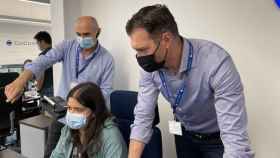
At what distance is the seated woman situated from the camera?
5.39 feet

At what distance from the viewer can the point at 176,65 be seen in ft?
3.97

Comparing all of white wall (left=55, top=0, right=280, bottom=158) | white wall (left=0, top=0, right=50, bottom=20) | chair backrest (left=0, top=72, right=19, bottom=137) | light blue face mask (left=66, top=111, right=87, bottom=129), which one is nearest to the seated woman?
light blue face mask (left=66, top=111, right=87, bottom=129)

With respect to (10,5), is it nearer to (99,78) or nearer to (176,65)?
(99,78)

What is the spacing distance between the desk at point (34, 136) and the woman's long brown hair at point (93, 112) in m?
0.81

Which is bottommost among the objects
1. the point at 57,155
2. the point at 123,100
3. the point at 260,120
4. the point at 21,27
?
the point at 57,155

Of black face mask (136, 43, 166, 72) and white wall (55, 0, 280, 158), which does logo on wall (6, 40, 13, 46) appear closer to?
white wall (55, 0, 280, 158)

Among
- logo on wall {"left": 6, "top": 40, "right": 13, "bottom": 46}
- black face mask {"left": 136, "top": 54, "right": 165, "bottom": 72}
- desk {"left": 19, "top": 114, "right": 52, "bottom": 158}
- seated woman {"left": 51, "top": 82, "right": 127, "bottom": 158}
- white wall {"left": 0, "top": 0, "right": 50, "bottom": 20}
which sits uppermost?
white wall {"left": 0, "top": 0, "right": 50, "bottom": 20}

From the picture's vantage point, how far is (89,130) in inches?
66.8

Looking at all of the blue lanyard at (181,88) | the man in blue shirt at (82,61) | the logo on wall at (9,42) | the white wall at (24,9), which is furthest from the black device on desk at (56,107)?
the logo on wall at (9,42)

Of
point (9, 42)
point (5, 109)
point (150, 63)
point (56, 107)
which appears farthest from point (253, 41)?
point (9, 42)

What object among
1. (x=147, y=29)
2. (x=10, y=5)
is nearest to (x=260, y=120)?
(x=147, y=29)

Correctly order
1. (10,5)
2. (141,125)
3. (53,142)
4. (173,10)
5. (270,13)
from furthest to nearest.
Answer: (10,5) → (173,10) → (53,142) → (270,13) → (141,125)

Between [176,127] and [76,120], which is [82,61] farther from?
[176,127]

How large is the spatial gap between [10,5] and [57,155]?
19.4 feet
